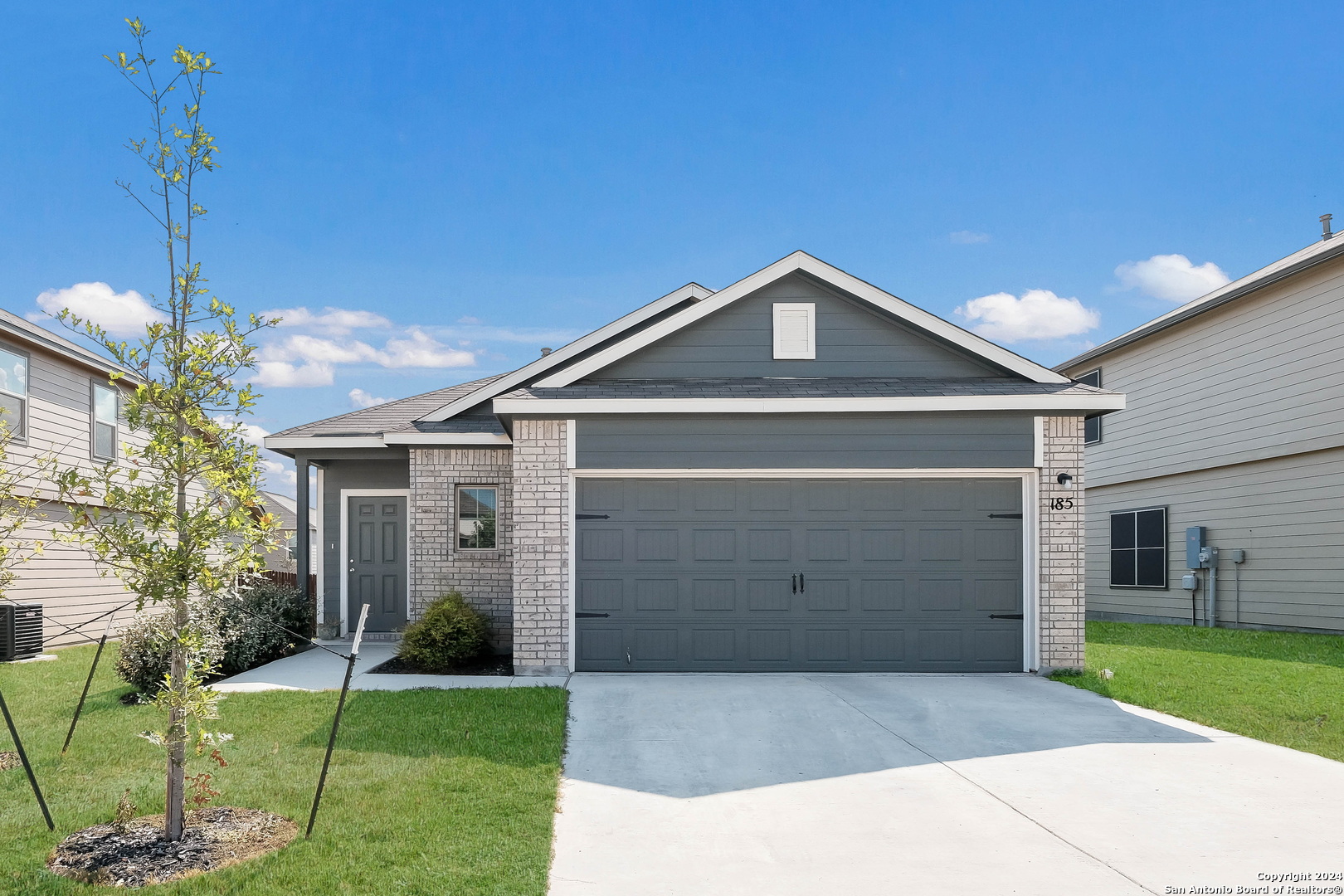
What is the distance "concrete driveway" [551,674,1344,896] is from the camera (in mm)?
4457

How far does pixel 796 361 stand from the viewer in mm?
10695

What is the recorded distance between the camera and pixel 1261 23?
1443 cm

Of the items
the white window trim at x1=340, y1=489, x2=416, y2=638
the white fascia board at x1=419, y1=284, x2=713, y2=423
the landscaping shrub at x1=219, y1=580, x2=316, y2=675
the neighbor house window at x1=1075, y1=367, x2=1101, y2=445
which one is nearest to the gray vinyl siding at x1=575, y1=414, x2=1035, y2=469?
the white fascia board at x1=419, y1=284, x2=713, y2=423

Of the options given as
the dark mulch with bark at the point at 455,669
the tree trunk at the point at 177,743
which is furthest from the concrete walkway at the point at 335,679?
the tree trunk at the point at 177,743

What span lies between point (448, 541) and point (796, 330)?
5.65 metres

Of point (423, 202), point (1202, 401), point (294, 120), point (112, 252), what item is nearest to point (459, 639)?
point (112, 252)

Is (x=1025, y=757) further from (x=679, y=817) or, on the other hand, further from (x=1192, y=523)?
(x=1192, y=523)

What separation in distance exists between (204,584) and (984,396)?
7.92m

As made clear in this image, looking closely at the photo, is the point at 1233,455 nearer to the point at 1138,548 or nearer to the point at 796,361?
the point at 1138,548

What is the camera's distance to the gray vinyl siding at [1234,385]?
13.9 m

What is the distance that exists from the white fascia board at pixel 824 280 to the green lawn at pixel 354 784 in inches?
159

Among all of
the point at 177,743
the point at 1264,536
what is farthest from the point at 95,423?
the point at 1264,536

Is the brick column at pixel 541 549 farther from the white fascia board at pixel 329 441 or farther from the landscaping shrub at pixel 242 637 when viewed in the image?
the white fascia board at pixel 329 441

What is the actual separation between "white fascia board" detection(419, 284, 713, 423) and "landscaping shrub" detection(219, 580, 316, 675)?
3081 millimetres
